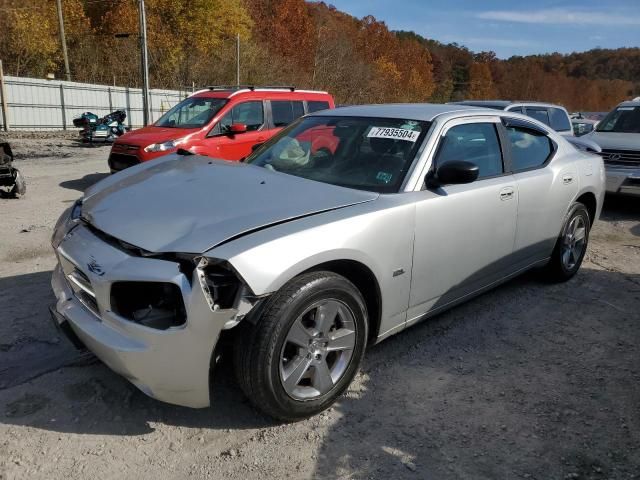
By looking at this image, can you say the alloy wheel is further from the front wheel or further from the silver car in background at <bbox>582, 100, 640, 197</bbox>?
the silver car in background at <bbox>582, 100, 640, 197</bbox>

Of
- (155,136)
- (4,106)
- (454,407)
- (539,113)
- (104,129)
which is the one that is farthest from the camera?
(4,106)

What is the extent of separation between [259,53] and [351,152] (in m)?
42.7

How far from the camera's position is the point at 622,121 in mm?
9211

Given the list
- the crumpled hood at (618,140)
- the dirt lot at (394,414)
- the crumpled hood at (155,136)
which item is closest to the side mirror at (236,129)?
the crumpled hood at (155,136)

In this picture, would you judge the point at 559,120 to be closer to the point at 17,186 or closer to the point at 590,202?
the point at 590,202

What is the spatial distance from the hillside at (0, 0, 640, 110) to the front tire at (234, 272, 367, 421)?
37.3 meters

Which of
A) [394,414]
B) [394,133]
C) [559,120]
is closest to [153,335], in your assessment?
[394,414]

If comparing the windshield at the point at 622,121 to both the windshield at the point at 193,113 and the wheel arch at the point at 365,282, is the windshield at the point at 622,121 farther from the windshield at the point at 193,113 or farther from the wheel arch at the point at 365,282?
the wheel arch at the point at 365,282

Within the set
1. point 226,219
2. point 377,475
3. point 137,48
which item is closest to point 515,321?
point 377,475

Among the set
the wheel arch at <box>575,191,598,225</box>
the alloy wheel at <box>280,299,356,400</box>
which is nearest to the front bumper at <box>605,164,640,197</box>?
the wheel arch at <box>575,191,598,225</box>

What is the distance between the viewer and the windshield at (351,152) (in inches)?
128

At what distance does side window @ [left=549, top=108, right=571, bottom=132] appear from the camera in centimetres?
1017

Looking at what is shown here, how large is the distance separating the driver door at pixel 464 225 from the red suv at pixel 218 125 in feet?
17.9

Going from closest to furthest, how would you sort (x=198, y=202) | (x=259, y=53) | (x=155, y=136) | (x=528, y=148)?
(x=198, y=202), (x=528, y=148), (x=155, y=136), (x=259, y=53)
